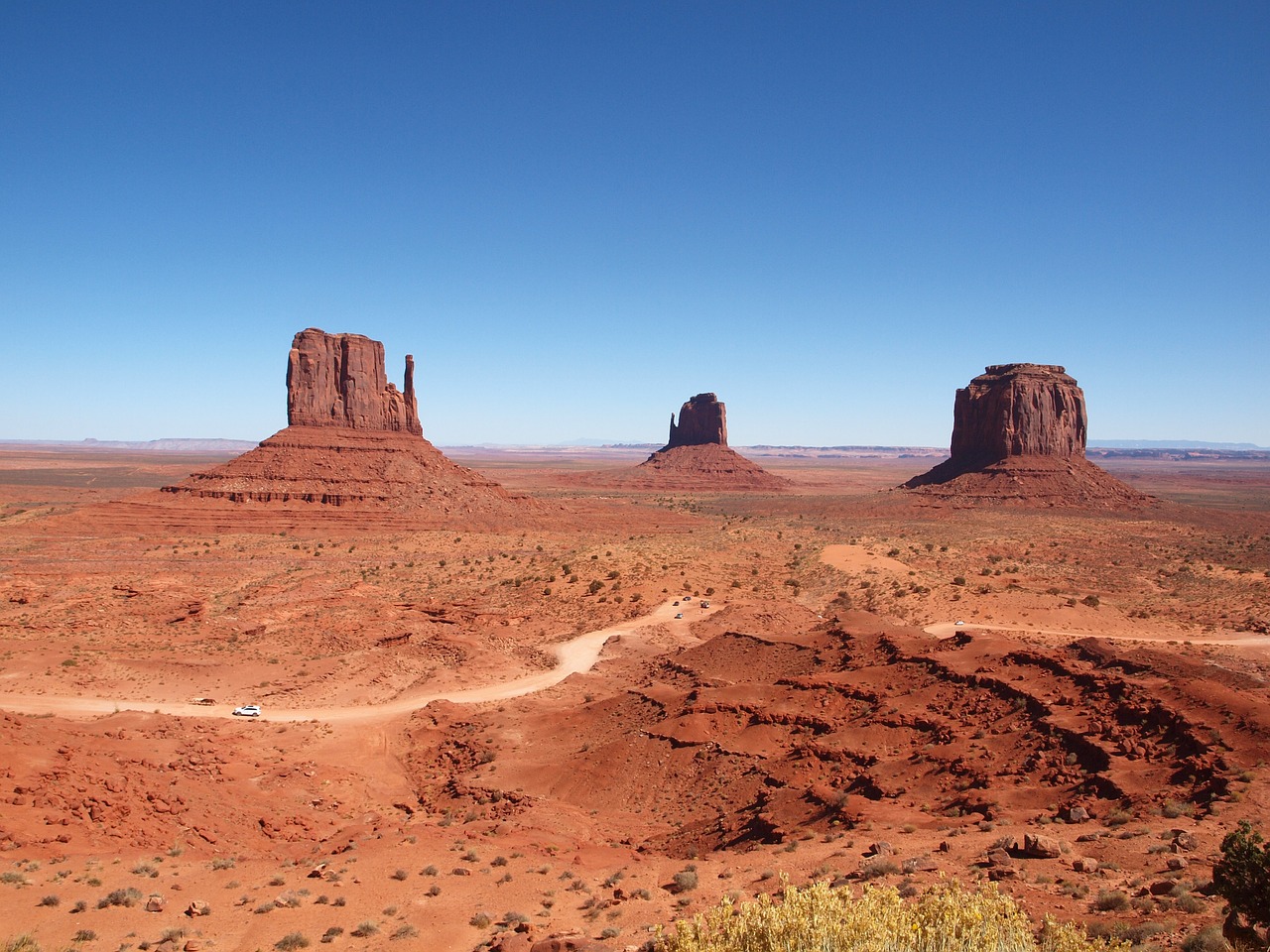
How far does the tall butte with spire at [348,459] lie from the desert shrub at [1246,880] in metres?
65.2

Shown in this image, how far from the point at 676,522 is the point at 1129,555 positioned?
1561 inches

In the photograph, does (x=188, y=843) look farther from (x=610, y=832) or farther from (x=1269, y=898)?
(x=1269, y=898)

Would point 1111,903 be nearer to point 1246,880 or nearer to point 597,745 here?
point 1246,880

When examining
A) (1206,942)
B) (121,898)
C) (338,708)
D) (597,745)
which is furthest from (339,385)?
(1206,942)

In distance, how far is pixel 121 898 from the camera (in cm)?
1270

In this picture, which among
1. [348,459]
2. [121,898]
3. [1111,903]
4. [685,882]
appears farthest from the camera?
[348,459]

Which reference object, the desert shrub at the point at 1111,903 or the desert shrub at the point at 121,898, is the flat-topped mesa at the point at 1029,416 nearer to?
the desert shrub at the point at 1111,903

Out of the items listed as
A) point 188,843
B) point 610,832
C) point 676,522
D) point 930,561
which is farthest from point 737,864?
point 676,522

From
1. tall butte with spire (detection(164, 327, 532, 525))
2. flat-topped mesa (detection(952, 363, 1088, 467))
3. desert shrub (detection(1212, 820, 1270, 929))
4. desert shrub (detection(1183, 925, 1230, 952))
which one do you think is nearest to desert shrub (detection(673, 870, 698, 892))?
desert shrub (detection(1183, 925, 1230, 952))

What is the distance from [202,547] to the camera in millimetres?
56094

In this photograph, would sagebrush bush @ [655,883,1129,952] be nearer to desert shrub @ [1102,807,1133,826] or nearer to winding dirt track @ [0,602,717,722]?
desert shrub @ [1102,807,1133,826]

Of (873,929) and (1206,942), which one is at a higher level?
(873,929)

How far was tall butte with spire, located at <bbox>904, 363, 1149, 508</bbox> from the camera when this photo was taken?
89188 mm

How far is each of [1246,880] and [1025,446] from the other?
3868 inches
